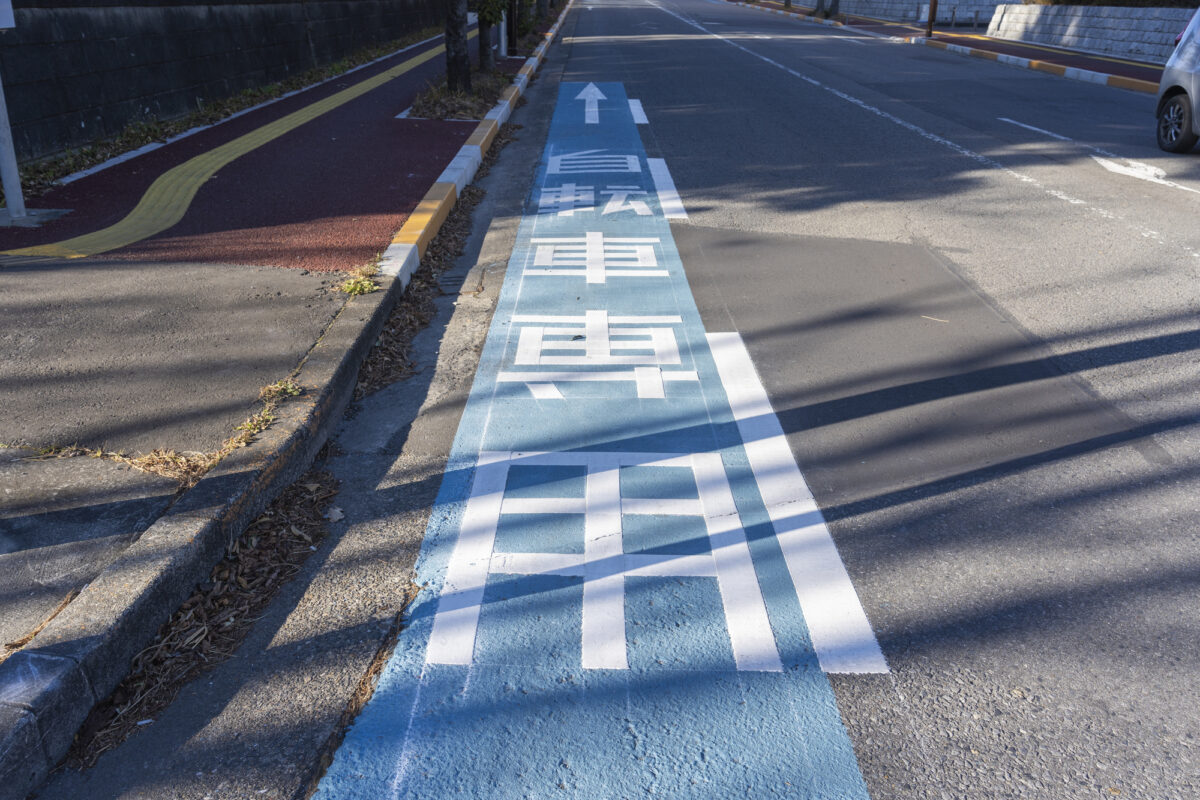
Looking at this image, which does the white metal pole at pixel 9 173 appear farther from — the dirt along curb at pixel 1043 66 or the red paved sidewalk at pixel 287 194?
the dirt along curb at pixel 1043 66

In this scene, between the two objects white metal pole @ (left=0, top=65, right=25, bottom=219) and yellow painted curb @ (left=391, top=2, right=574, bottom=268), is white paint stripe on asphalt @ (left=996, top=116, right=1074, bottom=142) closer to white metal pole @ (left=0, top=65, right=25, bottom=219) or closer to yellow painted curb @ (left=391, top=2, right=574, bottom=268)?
yellow painted curb @ (left=391, top=2, right=574, bottom=268)

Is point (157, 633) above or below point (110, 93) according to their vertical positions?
below

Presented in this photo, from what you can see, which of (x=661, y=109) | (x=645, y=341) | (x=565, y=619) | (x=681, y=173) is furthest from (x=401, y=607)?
(x=661, y=109)

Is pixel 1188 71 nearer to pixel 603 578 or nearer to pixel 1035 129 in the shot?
pixel 1035 129

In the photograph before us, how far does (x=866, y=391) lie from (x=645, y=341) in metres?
1.25

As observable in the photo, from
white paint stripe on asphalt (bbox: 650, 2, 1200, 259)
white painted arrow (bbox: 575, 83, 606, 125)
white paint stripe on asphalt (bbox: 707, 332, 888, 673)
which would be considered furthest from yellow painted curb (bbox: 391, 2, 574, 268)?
white paint stripe on asphalt (bbox: 650, 2, 1200, 259)

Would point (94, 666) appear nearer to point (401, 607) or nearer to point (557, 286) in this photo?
point (401, 607)

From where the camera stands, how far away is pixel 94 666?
2.29 meters

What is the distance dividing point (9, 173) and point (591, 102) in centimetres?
913

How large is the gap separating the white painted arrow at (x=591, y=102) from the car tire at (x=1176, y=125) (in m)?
6.93

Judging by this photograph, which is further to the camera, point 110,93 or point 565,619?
point 110,93

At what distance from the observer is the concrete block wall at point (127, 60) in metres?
7.91

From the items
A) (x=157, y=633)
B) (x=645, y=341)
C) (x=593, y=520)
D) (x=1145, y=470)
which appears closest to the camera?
(x=157, y=633)

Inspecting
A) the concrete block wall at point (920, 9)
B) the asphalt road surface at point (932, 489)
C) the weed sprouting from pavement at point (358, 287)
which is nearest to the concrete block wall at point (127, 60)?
the asphalt road surface at point (932, 489)
